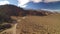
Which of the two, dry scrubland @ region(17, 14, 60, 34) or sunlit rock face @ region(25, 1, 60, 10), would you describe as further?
sunlit rock face @ region(25, 1, 60, 10)

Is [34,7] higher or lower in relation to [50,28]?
higher

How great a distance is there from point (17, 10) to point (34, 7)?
0.31 m

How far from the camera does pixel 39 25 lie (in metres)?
2.09

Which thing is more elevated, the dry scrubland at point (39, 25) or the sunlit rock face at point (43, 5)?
the sunlit rock face at point (43, 5)

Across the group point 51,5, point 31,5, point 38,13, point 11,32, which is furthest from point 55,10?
point 11,32

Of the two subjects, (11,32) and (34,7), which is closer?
(11,32)

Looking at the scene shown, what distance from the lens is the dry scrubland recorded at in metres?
2.06

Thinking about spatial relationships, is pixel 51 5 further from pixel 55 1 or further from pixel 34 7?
pixel 34 7

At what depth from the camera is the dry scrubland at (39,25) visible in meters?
2.06

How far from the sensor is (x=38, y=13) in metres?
2.17

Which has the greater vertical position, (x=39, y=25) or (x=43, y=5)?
(x=43, y=5)

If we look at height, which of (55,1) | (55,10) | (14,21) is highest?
(55,1)

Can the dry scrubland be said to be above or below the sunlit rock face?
below

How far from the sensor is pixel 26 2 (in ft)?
7.22
